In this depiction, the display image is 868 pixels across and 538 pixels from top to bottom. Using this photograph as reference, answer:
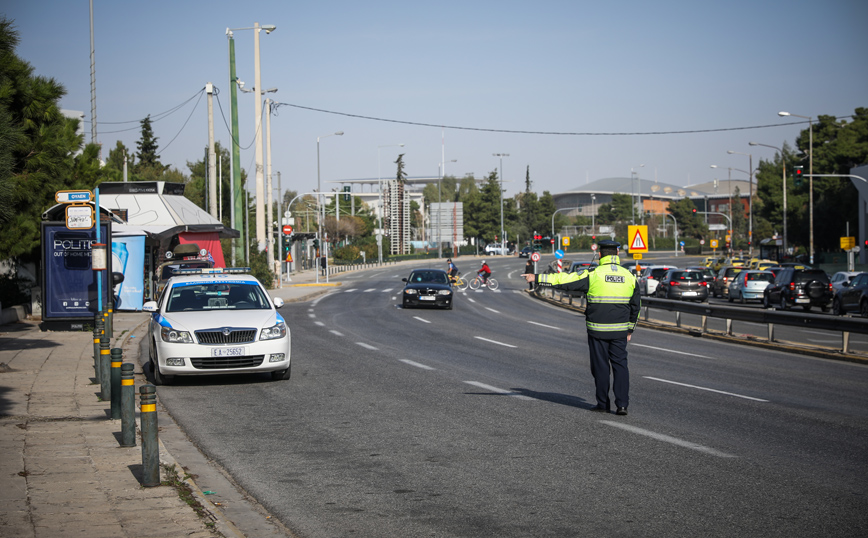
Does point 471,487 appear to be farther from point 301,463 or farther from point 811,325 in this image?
point 811,325

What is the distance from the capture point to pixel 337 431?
899 cm

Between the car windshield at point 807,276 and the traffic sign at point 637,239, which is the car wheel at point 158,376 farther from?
the car windshield at point 807,276

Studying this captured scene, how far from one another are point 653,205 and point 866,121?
411 ft

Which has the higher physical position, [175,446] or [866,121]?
[866,121]

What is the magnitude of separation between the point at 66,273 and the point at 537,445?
16408mm

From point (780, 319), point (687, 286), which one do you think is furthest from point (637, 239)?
point (780, 319)

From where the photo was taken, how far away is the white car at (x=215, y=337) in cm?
1195

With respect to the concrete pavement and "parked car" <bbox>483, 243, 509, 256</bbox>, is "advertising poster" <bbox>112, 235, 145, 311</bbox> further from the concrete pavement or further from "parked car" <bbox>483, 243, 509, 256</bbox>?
"parked car" <bbox>483, 243, 509, 256</bbox>

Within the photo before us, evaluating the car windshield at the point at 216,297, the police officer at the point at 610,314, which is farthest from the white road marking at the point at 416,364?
the police officer at the point at 610,314

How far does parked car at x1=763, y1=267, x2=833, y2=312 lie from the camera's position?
107 ft

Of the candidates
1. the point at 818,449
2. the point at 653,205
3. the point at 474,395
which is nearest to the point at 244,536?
the point at 818,449

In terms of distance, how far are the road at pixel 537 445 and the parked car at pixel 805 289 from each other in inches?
693

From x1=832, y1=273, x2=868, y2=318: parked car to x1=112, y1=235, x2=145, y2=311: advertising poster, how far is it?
75.3 ft

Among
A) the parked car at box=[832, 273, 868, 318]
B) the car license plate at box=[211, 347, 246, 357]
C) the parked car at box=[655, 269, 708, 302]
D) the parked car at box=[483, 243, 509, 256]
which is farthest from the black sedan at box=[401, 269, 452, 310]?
the parked car at box=[483, 243, 509, 256]
